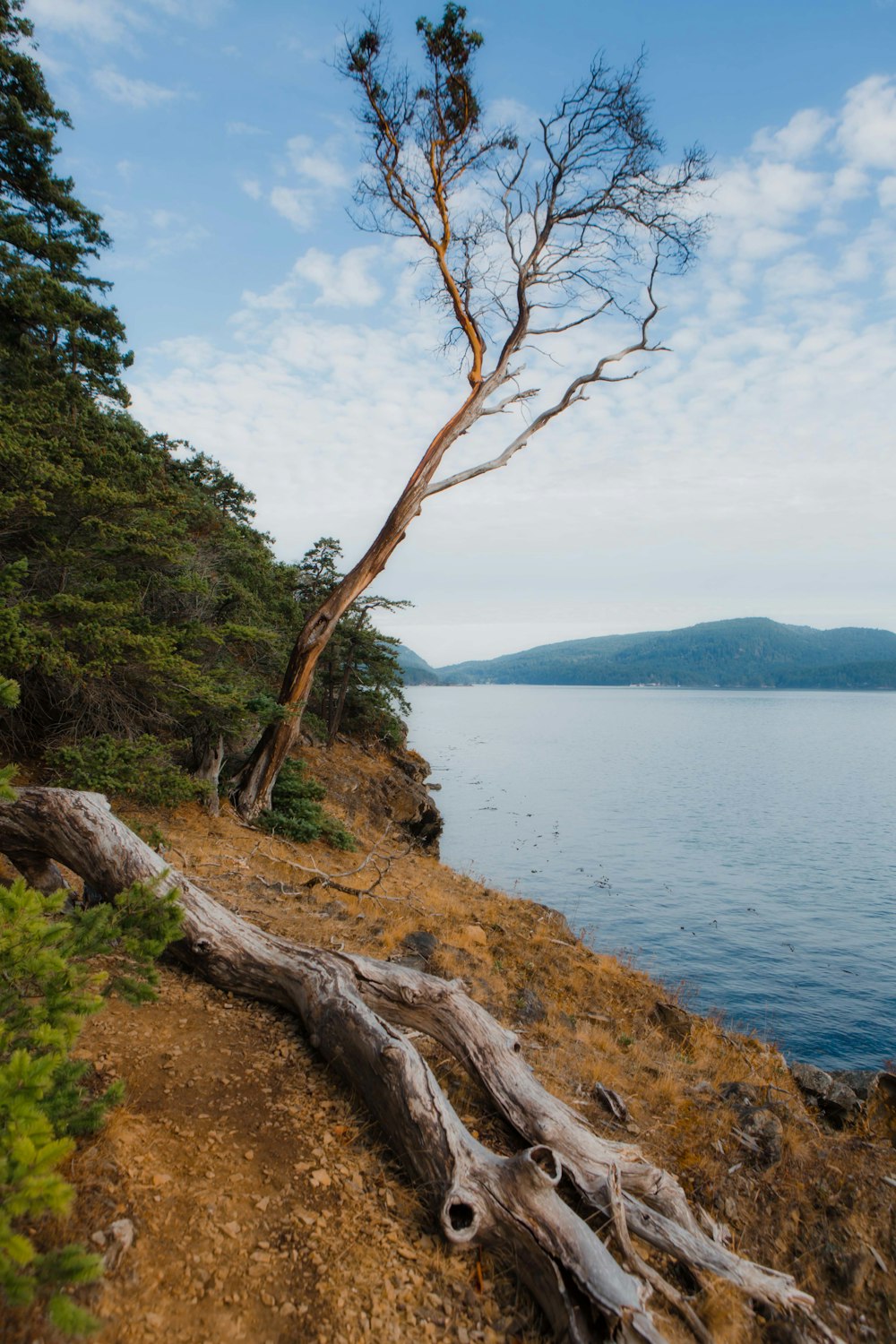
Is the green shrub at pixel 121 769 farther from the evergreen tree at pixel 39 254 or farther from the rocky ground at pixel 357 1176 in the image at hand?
the evergreen tree at pixel 39 254

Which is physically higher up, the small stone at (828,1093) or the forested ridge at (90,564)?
the forested ridge at (90,564)

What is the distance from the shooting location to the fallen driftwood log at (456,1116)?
2922 millimetres

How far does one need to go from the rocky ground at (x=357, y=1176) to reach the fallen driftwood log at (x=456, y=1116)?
A: 5.9 inches

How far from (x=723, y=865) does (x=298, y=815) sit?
15013 mm

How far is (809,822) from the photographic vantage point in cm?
2725

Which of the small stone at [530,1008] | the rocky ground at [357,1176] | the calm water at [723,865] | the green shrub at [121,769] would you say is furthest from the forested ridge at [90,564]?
the calm water at [723,865]

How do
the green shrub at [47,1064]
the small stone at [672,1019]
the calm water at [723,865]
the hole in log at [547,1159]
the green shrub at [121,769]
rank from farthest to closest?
the calm water at [723,865]
the small stone at [672,1019]
the green shrub at [121,769]
the hole in log at [547,1159]
the green shrub at [47,1064]

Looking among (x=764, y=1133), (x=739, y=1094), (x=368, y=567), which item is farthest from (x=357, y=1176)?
(x=368, y=567)

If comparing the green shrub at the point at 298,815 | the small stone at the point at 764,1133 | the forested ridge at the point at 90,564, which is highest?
the forested ridge at the point at 90,564

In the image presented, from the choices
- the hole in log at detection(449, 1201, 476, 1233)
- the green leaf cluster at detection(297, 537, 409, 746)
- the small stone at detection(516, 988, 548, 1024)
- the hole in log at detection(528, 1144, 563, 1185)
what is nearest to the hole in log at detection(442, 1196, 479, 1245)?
the hole in log at detection(449, 1201, 476, 1233)

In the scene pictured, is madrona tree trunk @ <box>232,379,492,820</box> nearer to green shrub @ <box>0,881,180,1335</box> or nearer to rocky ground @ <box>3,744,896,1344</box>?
rocky ground @ <box>3,744,896,1344</box>

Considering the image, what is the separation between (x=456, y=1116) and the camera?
11.9 feet

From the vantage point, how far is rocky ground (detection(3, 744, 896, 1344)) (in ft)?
8.68

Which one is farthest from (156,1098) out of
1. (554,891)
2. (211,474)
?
(211,474)
